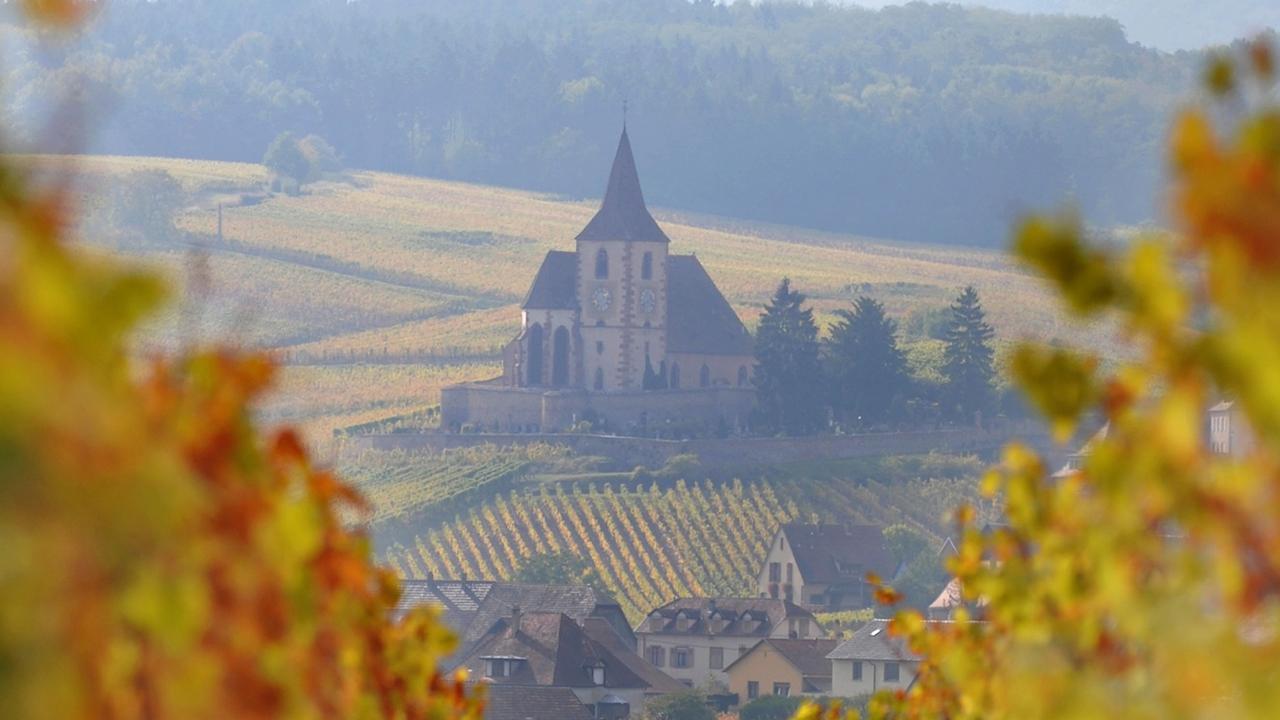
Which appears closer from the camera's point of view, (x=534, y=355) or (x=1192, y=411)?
(x=1192, y=411)

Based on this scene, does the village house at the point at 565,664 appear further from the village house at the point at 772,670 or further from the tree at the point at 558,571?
the tree at the point at 558,571

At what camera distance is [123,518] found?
130 centimetres

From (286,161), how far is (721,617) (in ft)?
292

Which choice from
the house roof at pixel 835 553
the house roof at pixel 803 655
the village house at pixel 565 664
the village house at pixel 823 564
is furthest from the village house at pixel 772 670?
the village house at pixel 823 564

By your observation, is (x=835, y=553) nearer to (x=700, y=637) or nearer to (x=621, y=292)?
(x=700, y=637)

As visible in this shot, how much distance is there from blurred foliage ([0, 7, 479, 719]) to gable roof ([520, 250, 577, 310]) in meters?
86.7

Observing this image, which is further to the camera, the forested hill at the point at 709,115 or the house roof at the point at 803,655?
the forested hill at the point at 709,115

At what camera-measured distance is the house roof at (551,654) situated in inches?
1787

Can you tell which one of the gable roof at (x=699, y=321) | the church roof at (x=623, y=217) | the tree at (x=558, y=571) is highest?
the church roof at (x=623, y=217)

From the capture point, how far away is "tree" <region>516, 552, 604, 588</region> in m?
61.9

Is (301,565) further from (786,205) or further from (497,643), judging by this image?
(786,205)

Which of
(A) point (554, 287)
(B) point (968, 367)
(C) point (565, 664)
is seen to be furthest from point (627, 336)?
(C) point (565, 664)

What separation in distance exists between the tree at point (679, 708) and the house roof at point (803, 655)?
5.32m

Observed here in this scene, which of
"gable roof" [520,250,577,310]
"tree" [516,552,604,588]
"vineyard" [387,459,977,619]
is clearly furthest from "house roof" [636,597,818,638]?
"gable roof" [520,250,577,310]
